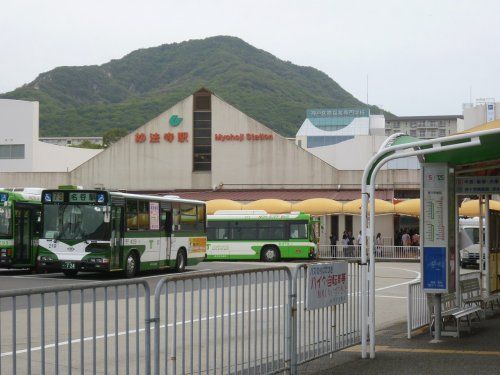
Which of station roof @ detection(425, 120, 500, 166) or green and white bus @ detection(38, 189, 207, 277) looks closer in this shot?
station roof @ detection(425, 120, 500, 166)

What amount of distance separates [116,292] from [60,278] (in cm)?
2152

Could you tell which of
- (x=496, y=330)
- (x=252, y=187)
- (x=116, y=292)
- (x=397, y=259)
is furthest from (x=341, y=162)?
(x=116, y=292)

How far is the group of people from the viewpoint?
53.5 metres

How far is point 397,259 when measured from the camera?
5069cm

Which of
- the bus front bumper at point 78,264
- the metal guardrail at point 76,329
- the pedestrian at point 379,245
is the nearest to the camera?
the metal guardrail at point 76,329

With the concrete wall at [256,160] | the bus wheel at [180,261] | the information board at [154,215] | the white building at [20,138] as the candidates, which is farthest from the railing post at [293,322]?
the white building at [20,138]

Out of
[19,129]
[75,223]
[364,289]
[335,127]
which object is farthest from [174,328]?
[335,127]

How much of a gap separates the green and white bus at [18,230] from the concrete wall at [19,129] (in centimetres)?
5183

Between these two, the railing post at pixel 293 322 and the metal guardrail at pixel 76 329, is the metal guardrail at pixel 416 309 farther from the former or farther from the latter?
the metal guardrail at pixel 76 329

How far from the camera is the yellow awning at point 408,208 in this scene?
50.3 metres

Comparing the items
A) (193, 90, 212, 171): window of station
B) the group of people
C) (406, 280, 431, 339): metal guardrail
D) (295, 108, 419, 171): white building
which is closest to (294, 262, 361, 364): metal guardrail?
(406, 280, 431, 339): metal guardrail

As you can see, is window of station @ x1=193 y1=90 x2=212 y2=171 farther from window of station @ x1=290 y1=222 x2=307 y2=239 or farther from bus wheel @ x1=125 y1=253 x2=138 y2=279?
bus wheel @ x1=125 y1=253 x2=138 y2=279

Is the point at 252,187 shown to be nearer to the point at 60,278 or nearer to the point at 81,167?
the point at 81,167

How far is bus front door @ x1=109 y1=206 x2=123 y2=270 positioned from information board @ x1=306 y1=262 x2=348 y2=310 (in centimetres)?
1675
